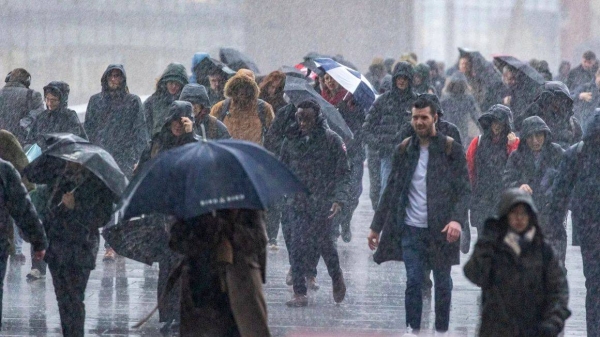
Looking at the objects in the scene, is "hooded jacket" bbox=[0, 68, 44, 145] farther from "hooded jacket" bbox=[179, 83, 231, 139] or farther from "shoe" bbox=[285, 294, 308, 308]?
"shoe" bbox=[285, 294, 308, 308]

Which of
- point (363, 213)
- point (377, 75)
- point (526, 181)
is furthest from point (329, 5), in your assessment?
point (526, 181)

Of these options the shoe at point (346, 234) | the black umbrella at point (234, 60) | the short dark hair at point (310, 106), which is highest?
the black umbrella at point (234, 60)

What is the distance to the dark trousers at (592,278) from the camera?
28.6ft

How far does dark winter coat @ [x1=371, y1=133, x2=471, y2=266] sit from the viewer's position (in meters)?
8.83

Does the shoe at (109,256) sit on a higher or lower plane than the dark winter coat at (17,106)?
lower

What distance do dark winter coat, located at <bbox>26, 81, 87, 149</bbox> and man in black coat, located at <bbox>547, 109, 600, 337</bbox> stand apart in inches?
188

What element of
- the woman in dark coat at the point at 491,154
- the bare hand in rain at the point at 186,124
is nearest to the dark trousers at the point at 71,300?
the bare hand in rain at the point at 186,124

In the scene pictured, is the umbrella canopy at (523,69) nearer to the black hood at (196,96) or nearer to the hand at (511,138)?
the hand at (511,138)

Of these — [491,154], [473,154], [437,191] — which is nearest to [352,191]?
[473,154]

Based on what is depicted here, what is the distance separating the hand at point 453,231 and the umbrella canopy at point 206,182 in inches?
89.9

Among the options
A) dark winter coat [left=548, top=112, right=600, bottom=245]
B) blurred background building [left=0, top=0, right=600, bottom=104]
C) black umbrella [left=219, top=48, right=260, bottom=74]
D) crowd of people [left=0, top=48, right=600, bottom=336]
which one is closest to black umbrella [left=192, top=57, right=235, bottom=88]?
crowd of people [left=0, top=48, right=600, bottom=336]

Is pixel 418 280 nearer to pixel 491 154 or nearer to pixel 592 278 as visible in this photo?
pixel 592 278

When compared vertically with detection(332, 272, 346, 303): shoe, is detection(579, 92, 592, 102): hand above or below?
above

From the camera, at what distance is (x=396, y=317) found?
9953 mm
